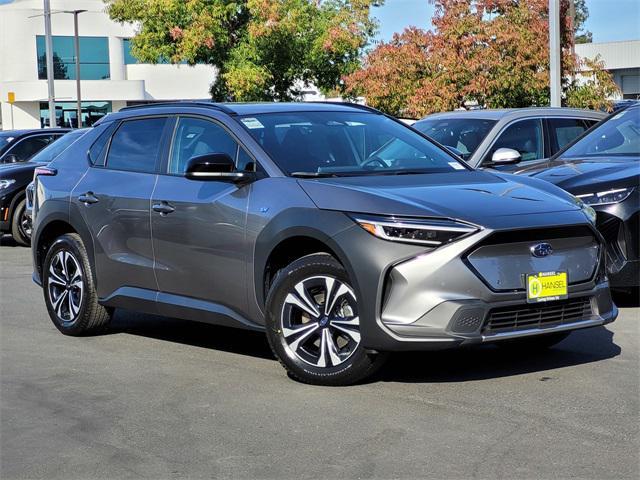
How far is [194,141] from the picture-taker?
7676 mm

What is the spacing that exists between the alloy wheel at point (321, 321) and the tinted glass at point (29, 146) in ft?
40.9

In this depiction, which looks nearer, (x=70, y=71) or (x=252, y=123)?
(x=252, y=123)

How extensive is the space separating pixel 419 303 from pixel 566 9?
682 inches

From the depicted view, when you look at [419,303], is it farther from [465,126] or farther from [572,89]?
[572,89]

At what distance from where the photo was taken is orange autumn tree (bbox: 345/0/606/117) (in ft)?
64.8

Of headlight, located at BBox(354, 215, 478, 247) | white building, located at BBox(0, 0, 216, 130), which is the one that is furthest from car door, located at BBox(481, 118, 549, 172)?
white building, located at BBox(0, 0, 216, 130)

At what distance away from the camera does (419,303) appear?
6.05m

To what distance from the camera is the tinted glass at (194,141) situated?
24.5 ft

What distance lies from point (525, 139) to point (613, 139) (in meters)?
1.57

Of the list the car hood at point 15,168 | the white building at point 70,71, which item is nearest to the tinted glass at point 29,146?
the car hood at point 15,168

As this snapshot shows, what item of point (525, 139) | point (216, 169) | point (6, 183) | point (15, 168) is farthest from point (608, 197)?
point (15, 168)

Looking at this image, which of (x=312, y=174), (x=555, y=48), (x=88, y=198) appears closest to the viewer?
(x=312, y=174)

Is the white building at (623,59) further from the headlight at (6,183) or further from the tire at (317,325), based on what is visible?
the tire at (317,325)

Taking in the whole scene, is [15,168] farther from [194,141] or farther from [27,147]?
[194,141]
